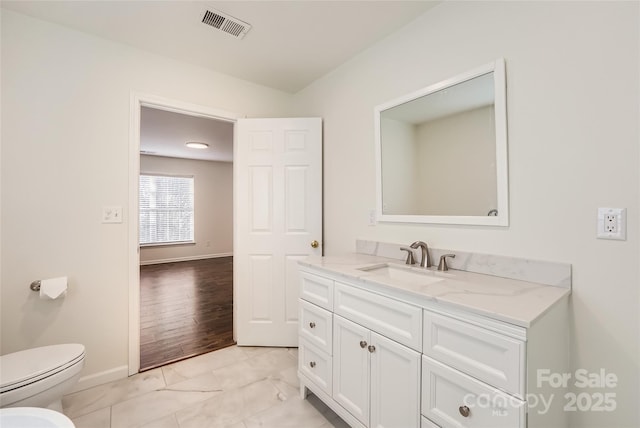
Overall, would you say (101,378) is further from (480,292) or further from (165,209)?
(165,209)

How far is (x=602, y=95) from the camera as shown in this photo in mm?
1091

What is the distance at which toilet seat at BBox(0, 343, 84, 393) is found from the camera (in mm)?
1259

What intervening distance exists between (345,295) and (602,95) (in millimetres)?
1387

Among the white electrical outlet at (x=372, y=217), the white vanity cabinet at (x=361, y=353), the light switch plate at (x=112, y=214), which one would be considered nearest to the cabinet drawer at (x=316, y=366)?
the white vanity cabinet at (x=361, y=353)

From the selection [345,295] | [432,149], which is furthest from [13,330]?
[432,149]

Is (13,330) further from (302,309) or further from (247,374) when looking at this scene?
(302,309)

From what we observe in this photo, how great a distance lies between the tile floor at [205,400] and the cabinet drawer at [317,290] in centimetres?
65

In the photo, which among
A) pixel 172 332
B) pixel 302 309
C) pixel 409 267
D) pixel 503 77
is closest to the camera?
A: pixel 503 77

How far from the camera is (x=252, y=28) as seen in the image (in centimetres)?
184

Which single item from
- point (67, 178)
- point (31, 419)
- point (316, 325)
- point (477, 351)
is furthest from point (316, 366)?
point (67, 178)

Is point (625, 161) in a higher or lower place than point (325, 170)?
lower

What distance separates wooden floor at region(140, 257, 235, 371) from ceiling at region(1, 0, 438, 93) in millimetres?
2441

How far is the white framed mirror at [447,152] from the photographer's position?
4.57 ft

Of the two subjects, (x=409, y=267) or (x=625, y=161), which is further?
(x=409, y=267)
